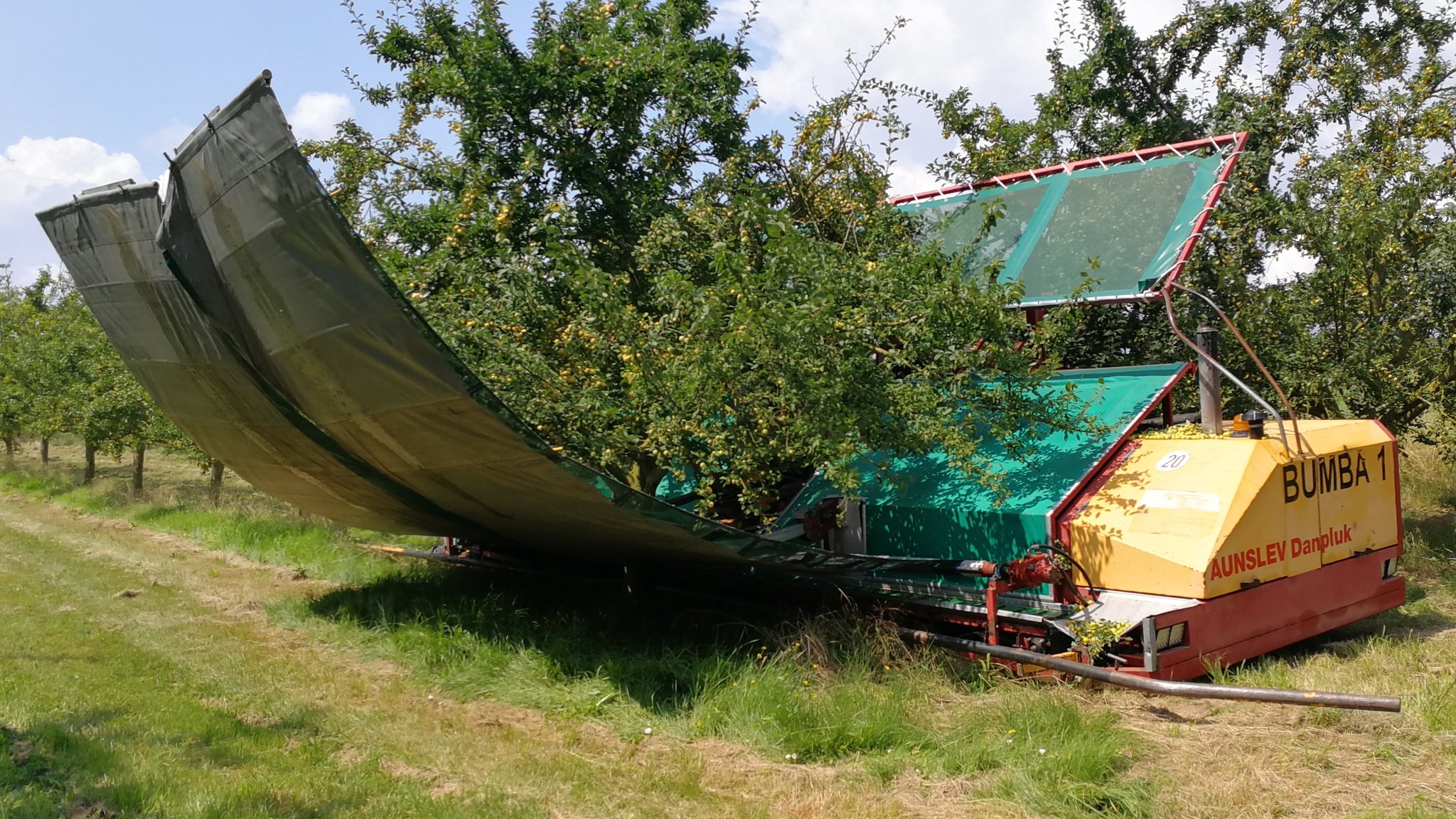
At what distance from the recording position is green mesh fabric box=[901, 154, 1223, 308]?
8.30 m

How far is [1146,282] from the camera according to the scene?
320 inches

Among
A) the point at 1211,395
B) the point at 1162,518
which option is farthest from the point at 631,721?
the point at 1211,395

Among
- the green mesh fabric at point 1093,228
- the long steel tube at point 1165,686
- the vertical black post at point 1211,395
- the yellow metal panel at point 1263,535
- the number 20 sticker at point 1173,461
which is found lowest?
the long steel tube at point 1165,686

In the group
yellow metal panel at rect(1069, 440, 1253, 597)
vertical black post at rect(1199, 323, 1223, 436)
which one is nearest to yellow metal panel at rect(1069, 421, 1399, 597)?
yellow metal panel at rect(1069, 440, 1253, 597)

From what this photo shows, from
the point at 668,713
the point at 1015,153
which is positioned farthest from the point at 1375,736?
the point at 1015,153

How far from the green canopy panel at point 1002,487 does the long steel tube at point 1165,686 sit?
840mm

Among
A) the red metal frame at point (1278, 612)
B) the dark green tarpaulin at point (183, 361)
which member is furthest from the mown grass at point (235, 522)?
the red metal frame at point (1278, 612)

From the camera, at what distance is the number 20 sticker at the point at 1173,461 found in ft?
22.7

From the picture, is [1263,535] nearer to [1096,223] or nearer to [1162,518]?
[1162,518]

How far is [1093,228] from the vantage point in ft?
29.2

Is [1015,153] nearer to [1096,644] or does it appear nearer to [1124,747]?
[1096,644]

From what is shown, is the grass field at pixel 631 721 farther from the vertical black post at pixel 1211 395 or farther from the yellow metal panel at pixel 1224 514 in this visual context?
the vertical black post at pixel 1211 395

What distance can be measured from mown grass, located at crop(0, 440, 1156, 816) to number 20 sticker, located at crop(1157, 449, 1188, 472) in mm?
1849

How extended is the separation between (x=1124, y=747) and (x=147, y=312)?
→ 597cm
